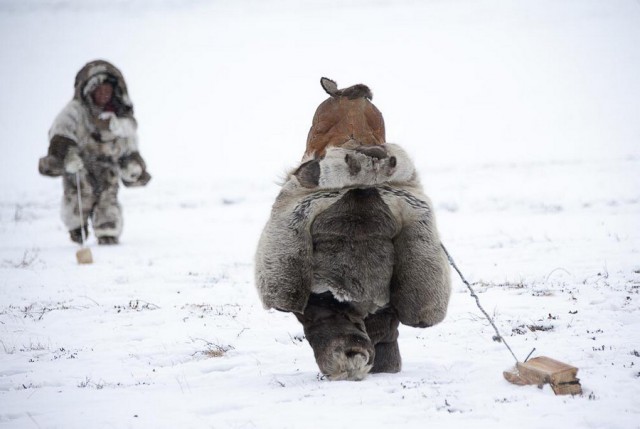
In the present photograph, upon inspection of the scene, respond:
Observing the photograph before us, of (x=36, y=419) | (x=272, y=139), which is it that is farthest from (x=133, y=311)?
(x=272, y=139)

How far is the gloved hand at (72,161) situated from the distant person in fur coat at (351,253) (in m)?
7.69

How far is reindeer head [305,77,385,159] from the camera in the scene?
434cm

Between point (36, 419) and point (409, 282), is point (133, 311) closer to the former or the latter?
point (36, 419)

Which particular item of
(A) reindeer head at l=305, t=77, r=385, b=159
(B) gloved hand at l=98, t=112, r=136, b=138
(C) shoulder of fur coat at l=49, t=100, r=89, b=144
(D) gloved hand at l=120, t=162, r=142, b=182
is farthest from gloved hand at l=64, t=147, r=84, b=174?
(A) reindeer head at l=305, t=77, r=385, b=159

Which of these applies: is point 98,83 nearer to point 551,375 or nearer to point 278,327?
point 278,327

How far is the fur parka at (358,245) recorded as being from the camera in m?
4.08

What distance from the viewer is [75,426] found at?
347cm

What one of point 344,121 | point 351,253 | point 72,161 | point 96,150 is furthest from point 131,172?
point 351,253

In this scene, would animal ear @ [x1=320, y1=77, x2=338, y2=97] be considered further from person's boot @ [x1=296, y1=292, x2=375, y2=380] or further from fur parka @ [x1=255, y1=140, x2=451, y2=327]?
person's boot @ [x1=296, y1=292, x2=375, y2=380]

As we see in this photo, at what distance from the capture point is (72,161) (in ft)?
36.1

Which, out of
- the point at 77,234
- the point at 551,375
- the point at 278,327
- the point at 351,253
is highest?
the point at 351,253

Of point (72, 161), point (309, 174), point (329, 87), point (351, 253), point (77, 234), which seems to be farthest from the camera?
point (77, 234)

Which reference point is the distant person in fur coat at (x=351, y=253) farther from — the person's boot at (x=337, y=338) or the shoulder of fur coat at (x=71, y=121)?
the shoulder of fur coat at (x=71, y=121)

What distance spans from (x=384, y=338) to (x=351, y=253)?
0.71 m
